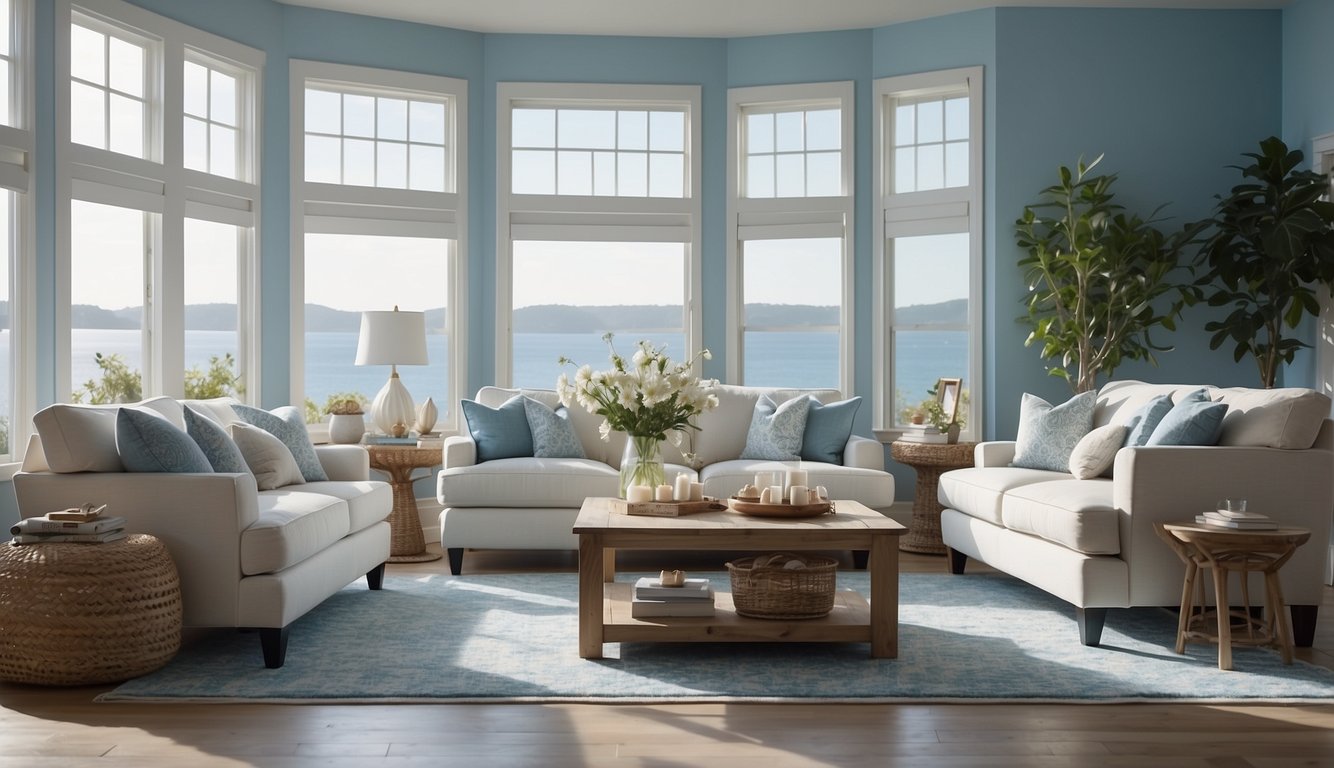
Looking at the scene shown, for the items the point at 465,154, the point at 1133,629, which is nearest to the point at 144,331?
the point at 465,154

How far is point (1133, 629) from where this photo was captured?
14.1ft

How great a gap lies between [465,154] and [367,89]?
66 cm

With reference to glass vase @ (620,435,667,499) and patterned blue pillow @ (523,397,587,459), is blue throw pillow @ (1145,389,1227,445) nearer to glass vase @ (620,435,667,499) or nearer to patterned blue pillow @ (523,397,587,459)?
glass vase @ (620,435,667,499)

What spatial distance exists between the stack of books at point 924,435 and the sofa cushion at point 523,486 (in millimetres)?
1715

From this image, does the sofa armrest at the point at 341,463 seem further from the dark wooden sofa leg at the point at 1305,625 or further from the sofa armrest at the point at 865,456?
the dark wooden sofa leg at the point at 1305,625

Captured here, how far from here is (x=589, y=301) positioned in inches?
279

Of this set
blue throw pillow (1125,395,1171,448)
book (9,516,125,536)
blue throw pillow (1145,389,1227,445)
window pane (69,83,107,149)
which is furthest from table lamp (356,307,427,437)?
blue throw pillow (1145,389,1227,445)

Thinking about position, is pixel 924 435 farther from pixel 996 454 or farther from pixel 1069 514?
pixel 1069 514

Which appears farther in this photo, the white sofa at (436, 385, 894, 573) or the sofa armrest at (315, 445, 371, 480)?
the white sofa at (436, 385, 894, 573)

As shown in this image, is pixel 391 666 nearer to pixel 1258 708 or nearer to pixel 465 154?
pixel 1258 708

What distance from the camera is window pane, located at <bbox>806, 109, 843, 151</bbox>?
22.9 feet

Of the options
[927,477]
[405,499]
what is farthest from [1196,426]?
[405,499]

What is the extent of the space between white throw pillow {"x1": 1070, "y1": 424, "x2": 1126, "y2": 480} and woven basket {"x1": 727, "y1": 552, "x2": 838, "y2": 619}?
→ 1.39m

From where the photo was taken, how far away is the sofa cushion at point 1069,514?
400cm
